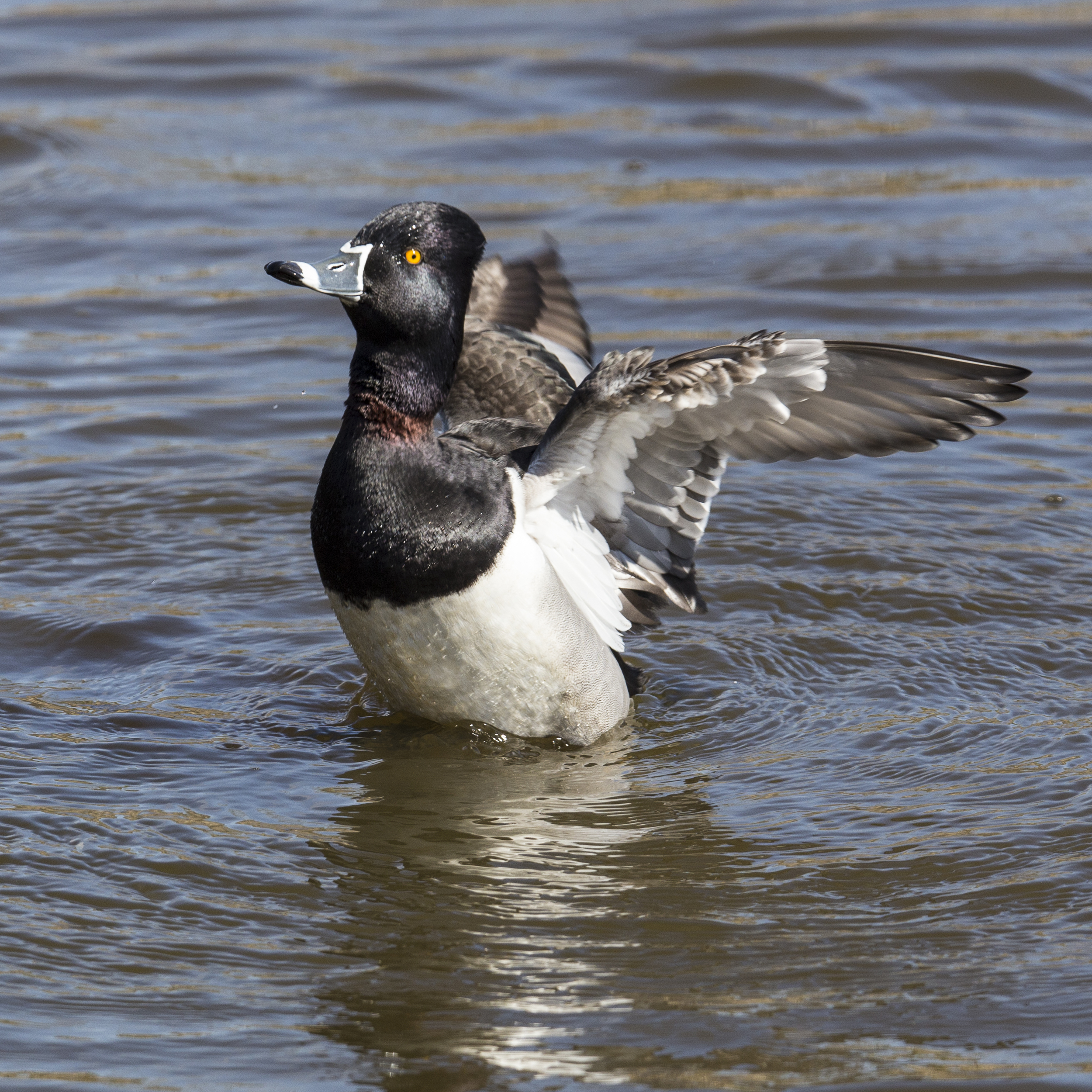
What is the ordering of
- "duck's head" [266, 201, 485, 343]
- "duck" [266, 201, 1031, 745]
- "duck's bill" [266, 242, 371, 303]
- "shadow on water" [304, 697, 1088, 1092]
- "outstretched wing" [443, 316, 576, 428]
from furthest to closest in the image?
"outstretched wing" [443, 316, 576, 428], "duck's head" [266, 201, 485, 343], "duck's bill" [266, 242, 371, 303], "duck" [266, 201, 1031, 745], "shadow on water" [304, 697, 1088, 1092]

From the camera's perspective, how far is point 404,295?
518 cm

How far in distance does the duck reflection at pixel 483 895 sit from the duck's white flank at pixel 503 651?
0.57 feet

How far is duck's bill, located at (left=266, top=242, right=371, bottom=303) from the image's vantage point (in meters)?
4.97

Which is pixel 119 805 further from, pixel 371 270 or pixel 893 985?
pixel 893 985

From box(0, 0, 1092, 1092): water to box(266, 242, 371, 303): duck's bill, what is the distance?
143cm

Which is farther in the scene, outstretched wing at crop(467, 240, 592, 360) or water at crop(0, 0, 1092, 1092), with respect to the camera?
outstretched wing at crop(467, 240, 592, 360)

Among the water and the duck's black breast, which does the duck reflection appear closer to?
the water

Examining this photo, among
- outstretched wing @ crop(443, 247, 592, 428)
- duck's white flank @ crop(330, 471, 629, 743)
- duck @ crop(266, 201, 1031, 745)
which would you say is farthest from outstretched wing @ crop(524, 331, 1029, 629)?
outstretched wing @ crop(443, 247, 592, 428)

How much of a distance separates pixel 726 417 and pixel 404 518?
0.98 metres

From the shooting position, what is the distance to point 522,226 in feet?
33.2

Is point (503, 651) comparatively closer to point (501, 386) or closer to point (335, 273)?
point (335, 273)

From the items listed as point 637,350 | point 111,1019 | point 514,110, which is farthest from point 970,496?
point 514,110

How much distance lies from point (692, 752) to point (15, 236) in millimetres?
6472

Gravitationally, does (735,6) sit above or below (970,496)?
above
